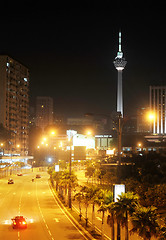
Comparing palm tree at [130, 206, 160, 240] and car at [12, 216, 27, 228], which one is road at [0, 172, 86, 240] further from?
palm tree at [130, 206, 160, 240]

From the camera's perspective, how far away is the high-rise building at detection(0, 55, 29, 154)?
160875 mm

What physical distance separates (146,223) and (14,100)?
150215 mm

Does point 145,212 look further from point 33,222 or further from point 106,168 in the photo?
point 106,168

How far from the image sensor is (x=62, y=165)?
82.6m

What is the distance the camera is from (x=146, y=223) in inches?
860

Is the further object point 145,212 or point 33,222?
point 33,222

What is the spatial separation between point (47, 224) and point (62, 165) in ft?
145

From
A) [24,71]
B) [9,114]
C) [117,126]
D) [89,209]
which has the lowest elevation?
[89,209]

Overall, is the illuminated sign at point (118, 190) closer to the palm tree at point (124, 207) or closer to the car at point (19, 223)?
the palm tree at point (124, 207)

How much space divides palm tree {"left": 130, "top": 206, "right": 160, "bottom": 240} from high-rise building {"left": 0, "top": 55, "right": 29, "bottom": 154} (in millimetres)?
141449

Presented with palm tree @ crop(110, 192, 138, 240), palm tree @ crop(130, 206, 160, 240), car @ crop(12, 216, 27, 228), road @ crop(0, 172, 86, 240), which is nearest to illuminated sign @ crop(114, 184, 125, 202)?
palm tree @ crop(110, 192, 138, 240)

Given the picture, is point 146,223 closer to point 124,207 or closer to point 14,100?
point 124,207

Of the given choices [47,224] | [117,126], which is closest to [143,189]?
[47,224]

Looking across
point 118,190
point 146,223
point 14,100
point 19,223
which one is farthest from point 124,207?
point 14,100
